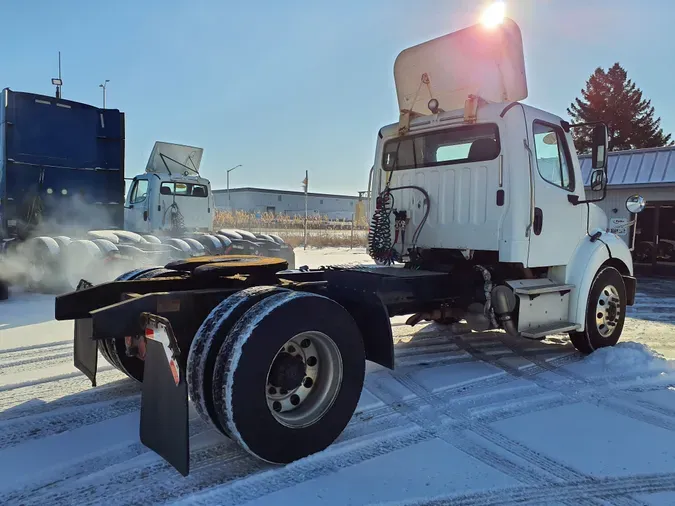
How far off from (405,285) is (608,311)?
9.17 ft

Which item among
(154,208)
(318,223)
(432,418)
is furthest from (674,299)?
(318,223)

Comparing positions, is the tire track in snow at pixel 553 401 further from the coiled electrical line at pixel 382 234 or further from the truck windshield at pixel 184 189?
the truck windshield at pixel 184 189

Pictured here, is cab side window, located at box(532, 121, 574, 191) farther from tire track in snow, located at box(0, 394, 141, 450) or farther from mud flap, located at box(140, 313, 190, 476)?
tire track in snow, located at box(0, 394, 141, 450)

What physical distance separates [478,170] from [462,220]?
535 mm

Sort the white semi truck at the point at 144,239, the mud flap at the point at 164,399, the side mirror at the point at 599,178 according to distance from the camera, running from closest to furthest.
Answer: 1. the mud flap at the point at 164,399
2. the side mirror at the point at 599,178
3. the white semi truck at the point at 144,239

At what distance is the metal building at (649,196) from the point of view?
51.9 feet

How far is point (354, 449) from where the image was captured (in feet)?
11.1

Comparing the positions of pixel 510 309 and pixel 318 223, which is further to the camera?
pixel 318 223

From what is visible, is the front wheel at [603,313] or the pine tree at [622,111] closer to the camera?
the front wheel at [603,313]

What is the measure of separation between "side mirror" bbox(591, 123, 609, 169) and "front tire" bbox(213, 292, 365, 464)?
11.4ft

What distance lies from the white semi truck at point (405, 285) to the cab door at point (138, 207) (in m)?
8.21

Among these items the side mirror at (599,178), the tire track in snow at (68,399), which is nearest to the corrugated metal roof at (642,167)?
the side mirror at (599,178)

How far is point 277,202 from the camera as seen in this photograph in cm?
7144

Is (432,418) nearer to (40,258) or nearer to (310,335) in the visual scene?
(310,335)
